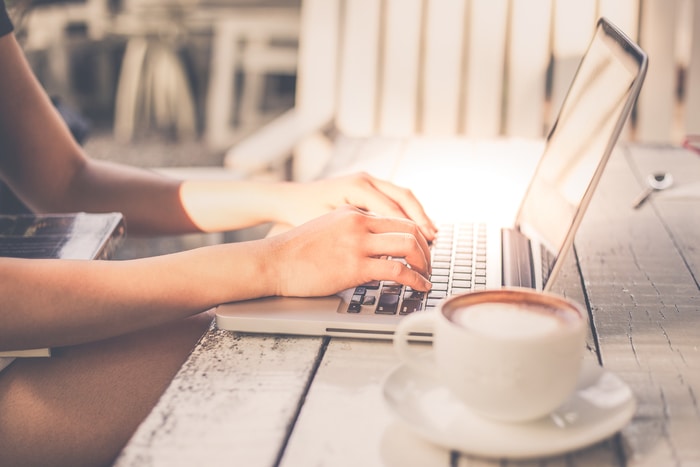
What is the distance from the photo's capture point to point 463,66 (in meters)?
1.97

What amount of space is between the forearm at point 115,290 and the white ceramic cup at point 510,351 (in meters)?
0.26

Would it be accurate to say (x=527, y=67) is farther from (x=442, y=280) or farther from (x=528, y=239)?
(x=442, y=280)

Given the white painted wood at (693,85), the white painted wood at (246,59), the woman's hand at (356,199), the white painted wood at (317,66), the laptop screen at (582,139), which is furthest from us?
the white painted wood at (246,59)

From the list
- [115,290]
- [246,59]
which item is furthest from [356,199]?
[246,59]

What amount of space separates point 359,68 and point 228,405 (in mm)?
1461

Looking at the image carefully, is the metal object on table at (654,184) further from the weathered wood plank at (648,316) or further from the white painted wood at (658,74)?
the white painted wood at (658,74)

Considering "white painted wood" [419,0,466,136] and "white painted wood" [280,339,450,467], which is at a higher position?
"white painted wood" [419,0,466,136]

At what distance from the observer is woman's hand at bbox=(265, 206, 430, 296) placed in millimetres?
783

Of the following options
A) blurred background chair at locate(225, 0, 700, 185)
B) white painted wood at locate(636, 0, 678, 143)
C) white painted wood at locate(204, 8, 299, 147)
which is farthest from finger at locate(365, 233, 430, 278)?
white painted wood at locate(204, 8, 299, 147)

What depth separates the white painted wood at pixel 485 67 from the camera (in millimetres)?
1933

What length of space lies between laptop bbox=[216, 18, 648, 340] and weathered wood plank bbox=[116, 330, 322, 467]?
1.1 inches

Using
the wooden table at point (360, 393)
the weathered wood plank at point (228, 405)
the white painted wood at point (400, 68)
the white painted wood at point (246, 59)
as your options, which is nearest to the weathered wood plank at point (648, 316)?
the wooden table at point (360, 393)

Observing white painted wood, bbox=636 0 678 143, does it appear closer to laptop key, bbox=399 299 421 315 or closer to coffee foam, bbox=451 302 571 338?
laptop key, bbox=399 299 421 315

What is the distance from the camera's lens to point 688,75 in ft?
6.28
